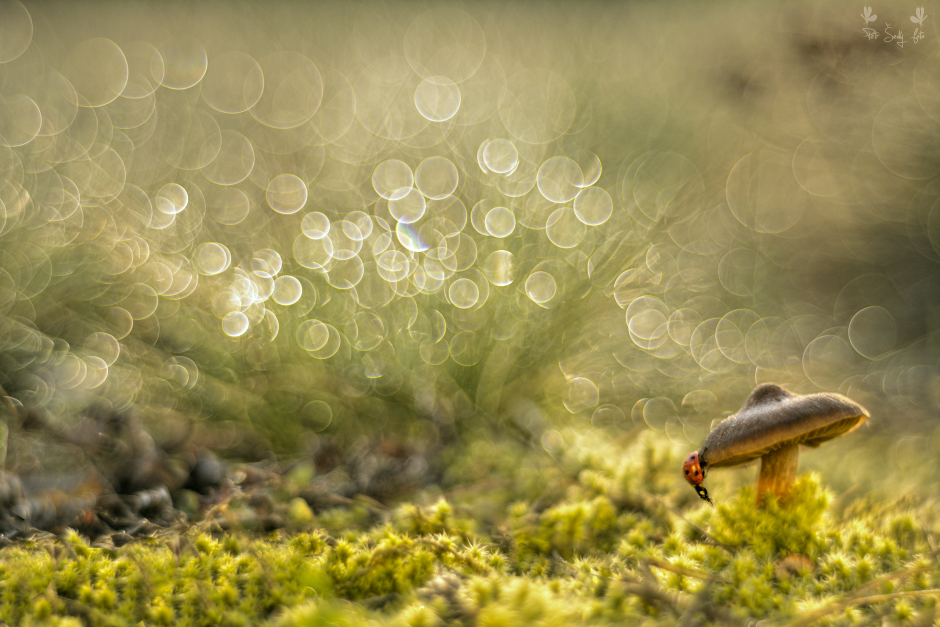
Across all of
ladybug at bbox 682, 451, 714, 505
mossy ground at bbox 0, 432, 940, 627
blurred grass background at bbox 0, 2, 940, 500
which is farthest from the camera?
blurred grass background at bbox 0, 2, 940, 500

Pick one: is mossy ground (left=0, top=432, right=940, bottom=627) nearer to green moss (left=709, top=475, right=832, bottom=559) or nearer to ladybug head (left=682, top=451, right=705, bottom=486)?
green moss (left=709, top=475, right=832, bottom=559)

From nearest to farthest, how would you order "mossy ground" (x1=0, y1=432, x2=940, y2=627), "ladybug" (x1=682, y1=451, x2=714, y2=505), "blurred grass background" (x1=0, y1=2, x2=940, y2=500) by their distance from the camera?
"mossy ground" (x1=0, y1=432, x2=940, y2=627) → "ladybug" (x1=682, y1=451, x2=714, y2=505) → "blurred grass background" (x1=0, y1=2, x2=940, y2=500)

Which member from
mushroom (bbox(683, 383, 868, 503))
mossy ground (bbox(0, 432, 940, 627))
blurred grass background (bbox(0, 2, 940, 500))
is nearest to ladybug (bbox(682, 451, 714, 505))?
mushroom (bbox(683, 383, 868, 503))

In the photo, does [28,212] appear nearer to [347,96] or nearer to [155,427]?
[155,427]

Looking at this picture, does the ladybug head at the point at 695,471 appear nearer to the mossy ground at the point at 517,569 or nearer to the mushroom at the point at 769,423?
the mushroom at the point at 769,423

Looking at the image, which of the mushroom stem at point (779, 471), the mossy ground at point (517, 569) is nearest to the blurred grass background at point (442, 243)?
the mossy ground at point (517, 569)

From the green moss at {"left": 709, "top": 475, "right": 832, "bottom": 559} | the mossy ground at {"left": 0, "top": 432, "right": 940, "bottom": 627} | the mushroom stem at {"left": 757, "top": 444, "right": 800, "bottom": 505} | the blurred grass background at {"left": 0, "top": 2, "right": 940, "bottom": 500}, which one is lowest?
the mossy ground at {"left": 0, "top": 432, "right": 940, "bottom": 627}

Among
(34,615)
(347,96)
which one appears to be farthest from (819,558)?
(347,96)
